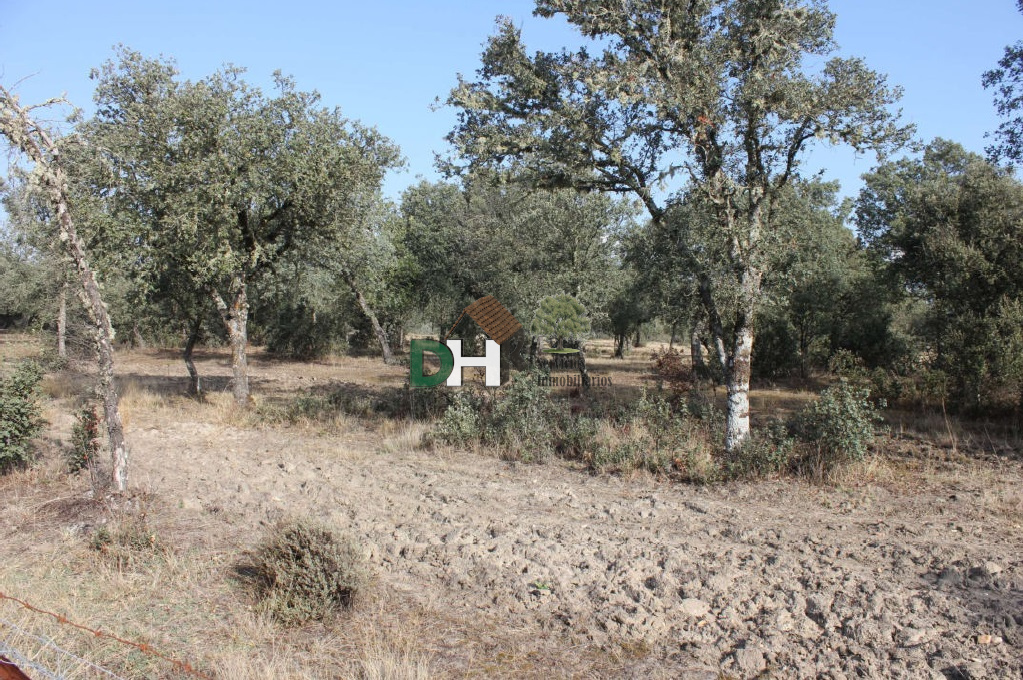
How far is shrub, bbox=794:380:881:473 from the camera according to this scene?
29.0ft

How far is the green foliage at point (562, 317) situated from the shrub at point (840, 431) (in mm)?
9738

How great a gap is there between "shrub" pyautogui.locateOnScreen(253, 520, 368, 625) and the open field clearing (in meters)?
0.16

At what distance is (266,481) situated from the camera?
9234 mm

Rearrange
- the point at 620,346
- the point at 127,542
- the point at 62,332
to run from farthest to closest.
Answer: the point at 620,346, the point at 62,332, the point at 127,542

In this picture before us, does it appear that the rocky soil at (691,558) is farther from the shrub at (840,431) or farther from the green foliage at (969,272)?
the green foliage at (969,272)

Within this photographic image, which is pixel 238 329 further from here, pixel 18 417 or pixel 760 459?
pixel 760 459

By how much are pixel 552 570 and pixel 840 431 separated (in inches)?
198

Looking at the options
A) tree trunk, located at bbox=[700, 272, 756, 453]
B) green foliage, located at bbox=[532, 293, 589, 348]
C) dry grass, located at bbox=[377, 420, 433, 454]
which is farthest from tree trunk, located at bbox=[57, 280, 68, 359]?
tree trunk, located at bbox=[700, 272, 756, 453]

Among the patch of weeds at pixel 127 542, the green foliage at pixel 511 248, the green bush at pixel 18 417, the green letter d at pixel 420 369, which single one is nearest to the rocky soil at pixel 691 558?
the patch of weeds at pixel 127 542

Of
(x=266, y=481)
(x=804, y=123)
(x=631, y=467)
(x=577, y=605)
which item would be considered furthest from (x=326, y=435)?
(x=804, y=123)

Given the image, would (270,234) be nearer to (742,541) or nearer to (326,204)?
(326,204)

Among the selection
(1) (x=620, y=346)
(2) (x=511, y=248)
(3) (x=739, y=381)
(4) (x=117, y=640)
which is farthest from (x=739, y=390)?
(1) (x=620, y=346)

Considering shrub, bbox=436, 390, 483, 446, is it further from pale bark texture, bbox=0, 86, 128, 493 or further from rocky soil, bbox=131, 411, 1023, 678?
pale bark texture, bbox=0, 86, 128, 493

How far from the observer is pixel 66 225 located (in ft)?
23.0
